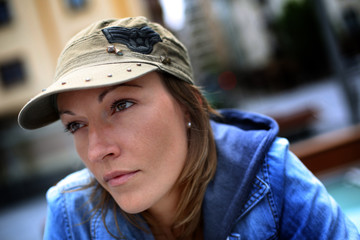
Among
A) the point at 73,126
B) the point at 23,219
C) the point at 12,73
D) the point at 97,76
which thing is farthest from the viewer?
the point at 12,73

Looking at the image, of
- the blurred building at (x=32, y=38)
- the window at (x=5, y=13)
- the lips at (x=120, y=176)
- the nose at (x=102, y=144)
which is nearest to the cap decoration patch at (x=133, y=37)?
the nose at (x=102, y=144)

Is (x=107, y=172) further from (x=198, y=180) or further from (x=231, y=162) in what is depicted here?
(x=231, y=162)

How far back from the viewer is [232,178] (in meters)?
1.29

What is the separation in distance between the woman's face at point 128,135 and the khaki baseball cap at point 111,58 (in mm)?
75

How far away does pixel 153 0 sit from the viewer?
20516 millimetres

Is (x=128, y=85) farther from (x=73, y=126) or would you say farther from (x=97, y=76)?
(x=73, y=126)

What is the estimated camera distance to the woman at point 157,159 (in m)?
1.08

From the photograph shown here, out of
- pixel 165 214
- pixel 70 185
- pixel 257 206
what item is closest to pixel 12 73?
pixel 70 185

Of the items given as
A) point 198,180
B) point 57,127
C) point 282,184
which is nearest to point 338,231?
point 282,184

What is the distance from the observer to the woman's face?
1.08 m

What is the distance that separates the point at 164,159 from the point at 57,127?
1101cm

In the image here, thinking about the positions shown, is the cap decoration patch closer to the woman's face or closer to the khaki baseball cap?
the khaki baseball cap

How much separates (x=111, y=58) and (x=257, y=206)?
870 millimetres

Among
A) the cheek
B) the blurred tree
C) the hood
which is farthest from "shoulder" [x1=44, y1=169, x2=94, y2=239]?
the blurred tree
